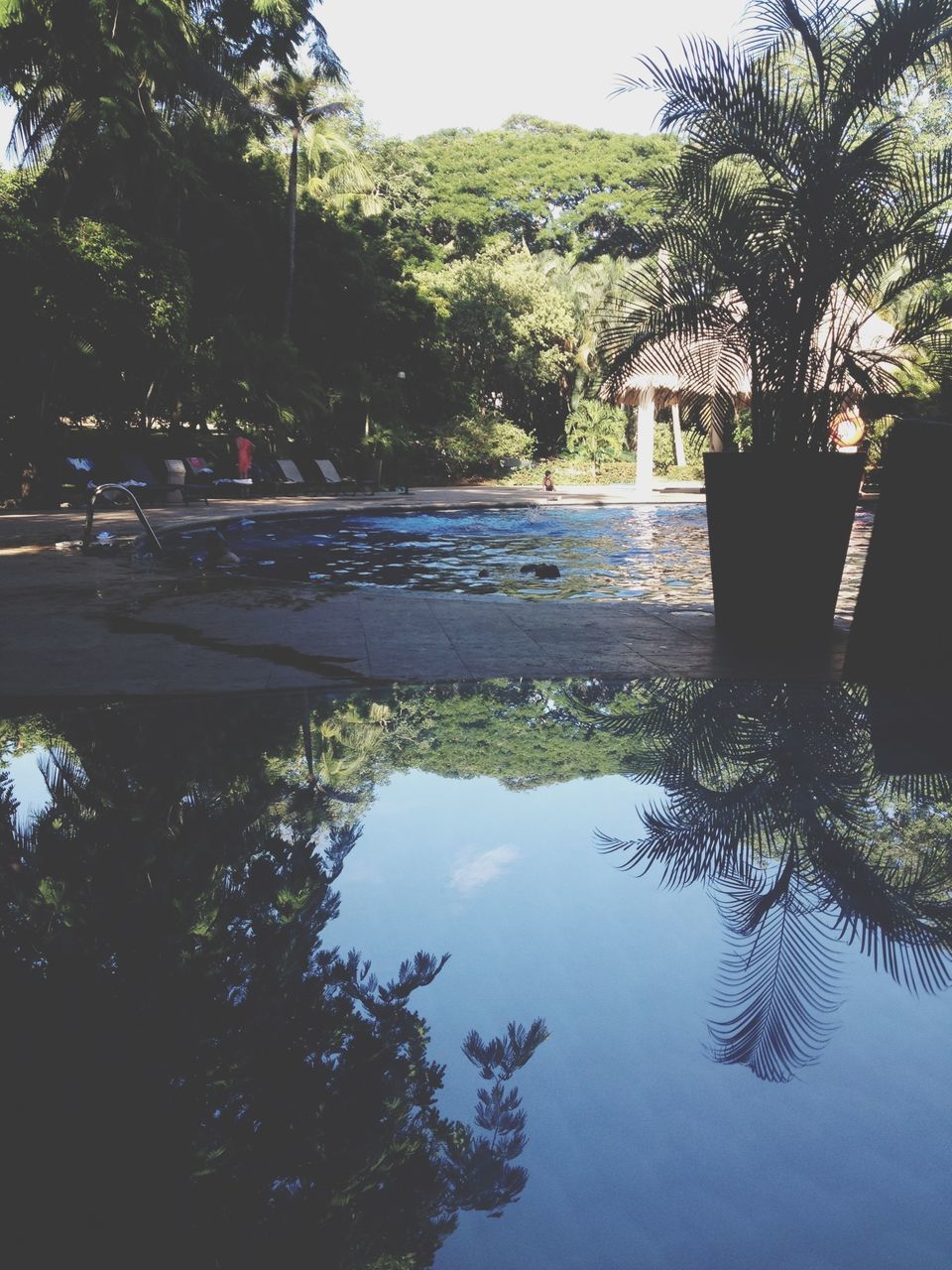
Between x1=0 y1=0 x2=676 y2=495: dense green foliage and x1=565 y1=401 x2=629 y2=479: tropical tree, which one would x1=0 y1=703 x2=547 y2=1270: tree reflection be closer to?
x1=0 y1=0 x2=676 y2=495: dense green foliage

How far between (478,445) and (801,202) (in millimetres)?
22286

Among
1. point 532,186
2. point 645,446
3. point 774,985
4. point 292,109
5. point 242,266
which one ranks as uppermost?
point 532,186

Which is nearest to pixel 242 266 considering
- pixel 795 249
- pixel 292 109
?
pixel 292 109

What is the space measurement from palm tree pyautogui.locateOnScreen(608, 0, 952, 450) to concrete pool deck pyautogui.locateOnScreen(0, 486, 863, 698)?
1.61 metres

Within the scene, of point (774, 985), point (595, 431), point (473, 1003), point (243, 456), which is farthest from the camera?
point (595, 431)

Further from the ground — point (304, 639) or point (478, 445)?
point (478, 445)

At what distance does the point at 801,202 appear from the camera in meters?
5.98

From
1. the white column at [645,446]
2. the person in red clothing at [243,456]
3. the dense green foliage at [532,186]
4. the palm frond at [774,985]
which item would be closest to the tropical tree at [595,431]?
the white column at [645,446]

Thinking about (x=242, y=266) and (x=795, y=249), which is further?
(x=242, y=266)

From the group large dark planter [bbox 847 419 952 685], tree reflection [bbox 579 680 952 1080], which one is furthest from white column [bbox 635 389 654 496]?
tree reflection [bbox 579 680 952 1080]

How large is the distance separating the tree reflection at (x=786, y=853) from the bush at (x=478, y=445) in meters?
23.4

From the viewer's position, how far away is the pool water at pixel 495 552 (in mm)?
9891

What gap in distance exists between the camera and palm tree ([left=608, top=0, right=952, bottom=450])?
591 centimetres

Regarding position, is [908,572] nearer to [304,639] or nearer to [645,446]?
[304,639]
